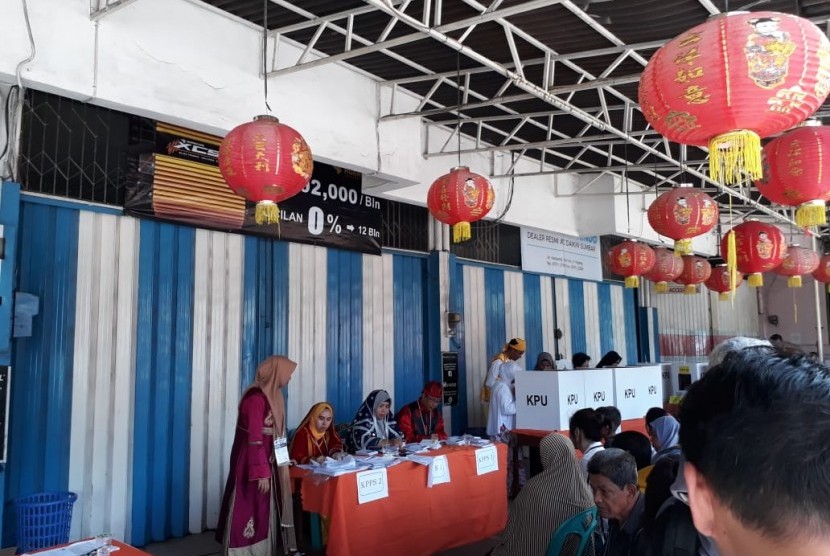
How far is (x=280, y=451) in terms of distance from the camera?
4.29 m

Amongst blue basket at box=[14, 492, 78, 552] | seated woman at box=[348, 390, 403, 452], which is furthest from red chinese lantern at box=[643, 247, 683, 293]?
blue basket at box=[14, 492, 78, 552]

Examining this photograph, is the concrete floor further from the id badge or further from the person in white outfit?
the person in white outfit

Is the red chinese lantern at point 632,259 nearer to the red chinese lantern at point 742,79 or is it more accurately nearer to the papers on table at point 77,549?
the red chinese lantern at point 742,79

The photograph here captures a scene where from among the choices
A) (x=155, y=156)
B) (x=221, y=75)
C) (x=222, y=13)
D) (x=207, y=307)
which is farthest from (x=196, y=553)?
(x=222, y=13)

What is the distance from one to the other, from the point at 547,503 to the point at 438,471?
1576mm

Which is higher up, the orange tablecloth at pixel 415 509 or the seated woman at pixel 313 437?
the seated woman at pixel 313 437

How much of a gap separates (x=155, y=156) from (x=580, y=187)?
6.51 m

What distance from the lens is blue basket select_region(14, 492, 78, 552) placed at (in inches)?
156

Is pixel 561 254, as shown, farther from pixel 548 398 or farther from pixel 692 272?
pixel 548 398

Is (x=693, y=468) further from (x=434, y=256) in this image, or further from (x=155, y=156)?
(x=434, y=256)

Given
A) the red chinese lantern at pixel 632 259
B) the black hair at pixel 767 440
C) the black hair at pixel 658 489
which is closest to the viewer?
the black hair at pixel 767 440

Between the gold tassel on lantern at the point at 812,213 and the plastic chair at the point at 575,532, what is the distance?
7.46 feet

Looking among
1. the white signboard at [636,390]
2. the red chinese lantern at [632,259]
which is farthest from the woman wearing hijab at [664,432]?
the red chinese lantern at [632,259]

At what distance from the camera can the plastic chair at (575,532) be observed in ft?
9.55
